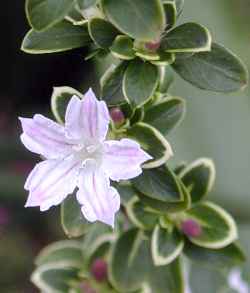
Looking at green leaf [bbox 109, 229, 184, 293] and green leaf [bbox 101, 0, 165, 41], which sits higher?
green leaf [bbox 101, 0, 165, 41]

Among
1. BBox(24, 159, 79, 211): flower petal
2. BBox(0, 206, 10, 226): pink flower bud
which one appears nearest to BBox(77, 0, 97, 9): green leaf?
BBox(24, 159, 79, 211): flower petal

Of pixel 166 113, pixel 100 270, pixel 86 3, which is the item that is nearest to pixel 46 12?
pixel 86 3

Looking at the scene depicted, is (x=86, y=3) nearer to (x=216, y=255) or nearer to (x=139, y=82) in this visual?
(x=139, y=82)

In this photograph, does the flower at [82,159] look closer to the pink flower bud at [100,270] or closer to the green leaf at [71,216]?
the green leaf at [71,216]

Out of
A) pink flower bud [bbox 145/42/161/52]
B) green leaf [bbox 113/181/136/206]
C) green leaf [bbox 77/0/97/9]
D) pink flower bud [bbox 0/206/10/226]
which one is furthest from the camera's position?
pink flower bud [bbox 0/206/10/226]

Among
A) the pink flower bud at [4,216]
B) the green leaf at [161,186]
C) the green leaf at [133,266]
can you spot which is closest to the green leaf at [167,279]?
the green leaf at [133,266]

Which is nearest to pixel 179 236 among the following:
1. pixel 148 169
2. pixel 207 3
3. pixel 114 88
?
pixel 148 169

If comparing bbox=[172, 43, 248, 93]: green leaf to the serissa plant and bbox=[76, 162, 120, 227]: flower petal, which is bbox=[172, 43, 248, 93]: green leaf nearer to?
the serissa plant

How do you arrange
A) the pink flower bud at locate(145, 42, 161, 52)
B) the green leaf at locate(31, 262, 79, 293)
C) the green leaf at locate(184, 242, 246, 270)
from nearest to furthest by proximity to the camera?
the pink flower bud at locate(145, 42, 161, 52)
the green leaf at locate(184, 242, 246, 270)
the green leaf at locate(31, 262, 79, 293)

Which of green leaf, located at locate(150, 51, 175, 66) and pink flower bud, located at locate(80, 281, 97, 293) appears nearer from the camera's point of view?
green leaf, located at locate(150, 51, 175, 66)
